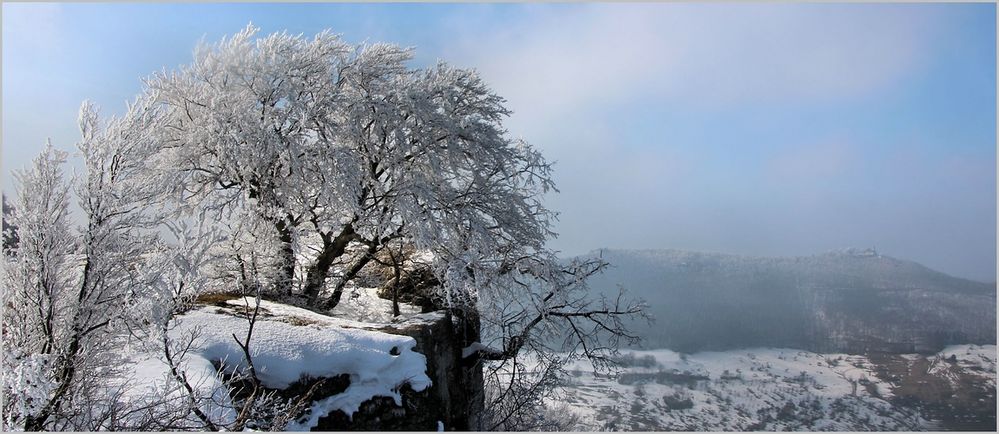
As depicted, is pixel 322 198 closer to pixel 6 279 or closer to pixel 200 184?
pixel 200 184

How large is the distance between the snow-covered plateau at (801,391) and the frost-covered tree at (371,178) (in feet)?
122

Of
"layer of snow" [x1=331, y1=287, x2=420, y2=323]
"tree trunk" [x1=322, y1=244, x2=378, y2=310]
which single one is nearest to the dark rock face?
"layer of snow" [x1=331, y1=287, x2=420, y2=323]

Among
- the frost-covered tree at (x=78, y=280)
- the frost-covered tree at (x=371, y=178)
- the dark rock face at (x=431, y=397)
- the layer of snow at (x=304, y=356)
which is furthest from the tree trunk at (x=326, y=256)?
the frost-covered tree at (x=78, y=280)

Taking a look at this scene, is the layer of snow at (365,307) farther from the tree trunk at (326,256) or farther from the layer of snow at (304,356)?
the layer of snow at (304,356)

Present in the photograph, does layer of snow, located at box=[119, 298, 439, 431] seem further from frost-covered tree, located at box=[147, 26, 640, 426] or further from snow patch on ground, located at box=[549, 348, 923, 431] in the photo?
snow patch on ground, located at box=[549, 348, 923, 431]

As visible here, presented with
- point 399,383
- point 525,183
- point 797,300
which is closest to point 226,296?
point 399,383

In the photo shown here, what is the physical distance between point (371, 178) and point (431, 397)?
17.7 feet

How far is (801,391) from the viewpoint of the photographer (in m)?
81.2

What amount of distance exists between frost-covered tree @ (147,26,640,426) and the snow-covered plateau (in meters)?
37.3

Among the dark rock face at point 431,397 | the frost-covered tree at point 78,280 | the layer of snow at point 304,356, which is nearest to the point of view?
the frost-covered tree at point 78,280

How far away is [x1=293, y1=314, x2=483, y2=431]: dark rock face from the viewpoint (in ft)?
21.3

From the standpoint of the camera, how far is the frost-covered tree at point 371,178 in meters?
10.9

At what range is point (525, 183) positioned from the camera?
13.2 m

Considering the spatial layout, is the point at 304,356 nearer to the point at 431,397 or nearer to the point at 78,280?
the point at 431,397
